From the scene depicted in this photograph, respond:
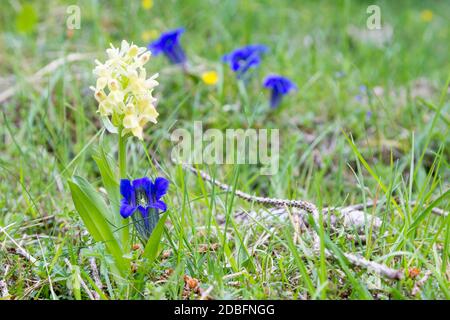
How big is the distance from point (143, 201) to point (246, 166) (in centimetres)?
96

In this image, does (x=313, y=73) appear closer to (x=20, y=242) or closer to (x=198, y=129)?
(x=198, y=129)

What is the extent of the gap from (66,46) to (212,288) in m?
2.26

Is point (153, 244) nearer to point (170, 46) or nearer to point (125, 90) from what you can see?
point (125, 90)

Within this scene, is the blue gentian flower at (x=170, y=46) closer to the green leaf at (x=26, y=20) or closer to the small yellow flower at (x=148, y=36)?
the small yellow flower at (x=148, y=36)

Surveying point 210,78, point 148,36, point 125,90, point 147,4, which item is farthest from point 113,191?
point 147,4

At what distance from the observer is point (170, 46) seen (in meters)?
2.81

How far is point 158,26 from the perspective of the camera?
140 inches

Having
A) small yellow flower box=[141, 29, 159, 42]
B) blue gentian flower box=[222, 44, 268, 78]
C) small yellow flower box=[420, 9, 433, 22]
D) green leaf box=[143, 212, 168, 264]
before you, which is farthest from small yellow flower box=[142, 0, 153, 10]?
green leaf box=[143, 212, 168, 264]

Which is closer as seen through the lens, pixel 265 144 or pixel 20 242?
pixel 20 242

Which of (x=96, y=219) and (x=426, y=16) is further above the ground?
Result: (x=426, y=16)

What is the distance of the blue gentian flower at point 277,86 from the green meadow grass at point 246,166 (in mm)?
76

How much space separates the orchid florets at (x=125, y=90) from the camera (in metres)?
1.36
